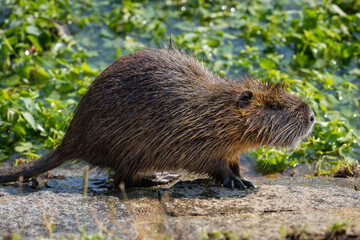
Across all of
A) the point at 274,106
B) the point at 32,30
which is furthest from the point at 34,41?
the point at 274,106

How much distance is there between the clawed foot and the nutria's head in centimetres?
32

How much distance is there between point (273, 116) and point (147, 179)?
1132 millimetres

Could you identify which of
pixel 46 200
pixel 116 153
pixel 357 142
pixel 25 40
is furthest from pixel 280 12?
pixel 46 200

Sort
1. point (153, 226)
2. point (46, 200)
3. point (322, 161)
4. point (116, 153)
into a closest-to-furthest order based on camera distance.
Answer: point (153, 226) < point (46, 200) < point (116, 153) < point (322, 161)

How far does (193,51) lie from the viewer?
616 centimetres

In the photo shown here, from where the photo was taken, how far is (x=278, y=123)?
3.75m

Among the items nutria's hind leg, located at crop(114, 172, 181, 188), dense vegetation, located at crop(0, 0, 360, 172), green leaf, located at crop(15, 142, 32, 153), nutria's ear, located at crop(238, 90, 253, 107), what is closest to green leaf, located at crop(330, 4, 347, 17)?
dense vegetation, located at crop(0, 0, 360, 172)

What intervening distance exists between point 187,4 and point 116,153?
4356 millimetres

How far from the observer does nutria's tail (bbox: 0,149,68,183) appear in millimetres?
3852

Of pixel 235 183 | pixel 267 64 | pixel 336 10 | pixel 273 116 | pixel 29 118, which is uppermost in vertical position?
pixel 336 10

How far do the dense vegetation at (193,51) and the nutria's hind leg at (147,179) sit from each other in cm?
96

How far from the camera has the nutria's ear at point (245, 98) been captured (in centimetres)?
371

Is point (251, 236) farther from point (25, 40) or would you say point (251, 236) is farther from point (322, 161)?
Answer: point (25, 40)

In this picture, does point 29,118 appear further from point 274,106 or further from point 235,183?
point 274,106
